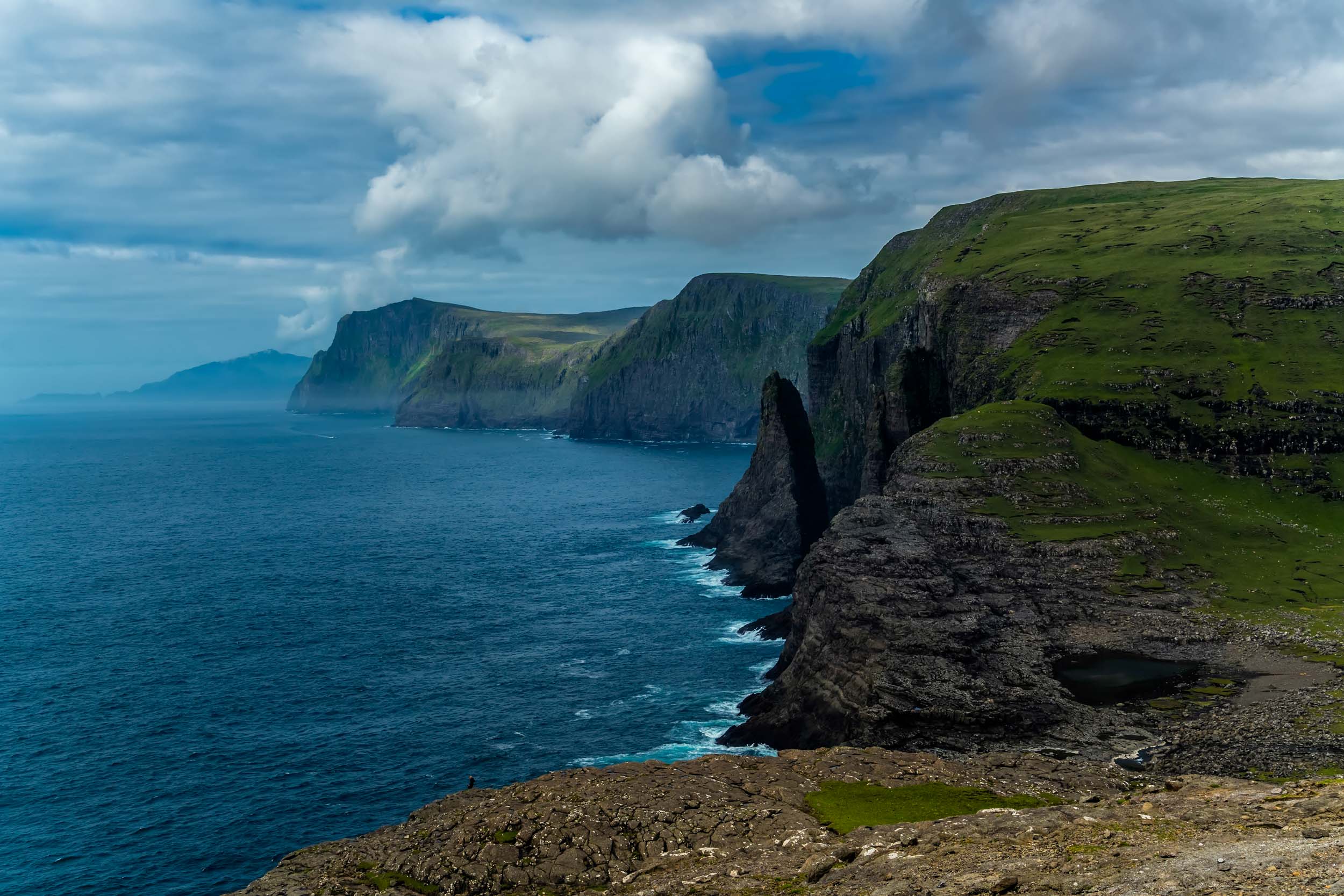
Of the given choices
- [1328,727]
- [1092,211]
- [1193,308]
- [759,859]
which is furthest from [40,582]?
[1092,211]

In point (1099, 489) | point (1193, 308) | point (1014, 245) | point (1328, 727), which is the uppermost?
point (1014, 245)

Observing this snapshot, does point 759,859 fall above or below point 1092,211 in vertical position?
below

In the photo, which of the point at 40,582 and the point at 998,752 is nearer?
the point at 998,752

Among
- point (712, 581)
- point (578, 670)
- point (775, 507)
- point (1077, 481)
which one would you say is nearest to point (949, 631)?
point (1077, 481)

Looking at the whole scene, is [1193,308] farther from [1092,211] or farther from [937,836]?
[937,836]

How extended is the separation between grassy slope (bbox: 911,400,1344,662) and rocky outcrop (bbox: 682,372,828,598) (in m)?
38.3

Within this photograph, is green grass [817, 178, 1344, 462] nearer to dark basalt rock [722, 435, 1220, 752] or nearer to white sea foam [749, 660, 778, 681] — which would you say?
dark basalt rock [722, 435, 1220, 752]

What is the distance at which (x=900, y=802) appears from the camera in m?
52.8

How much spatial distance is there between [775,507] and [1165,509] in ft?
203

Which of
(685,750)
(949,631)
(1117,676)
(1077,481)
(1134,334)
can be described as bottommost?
(685,750)

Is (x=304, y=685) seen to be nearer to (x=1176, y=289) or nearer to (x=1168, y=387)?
(x=1168, y=387)

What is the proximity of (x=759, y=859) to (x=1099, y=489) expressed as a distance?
237 feet

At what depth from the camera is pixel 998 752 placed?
212ft

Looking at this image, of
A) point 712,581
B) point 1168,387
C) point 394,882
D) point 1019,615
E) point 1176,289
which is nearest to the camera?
point 394,882
